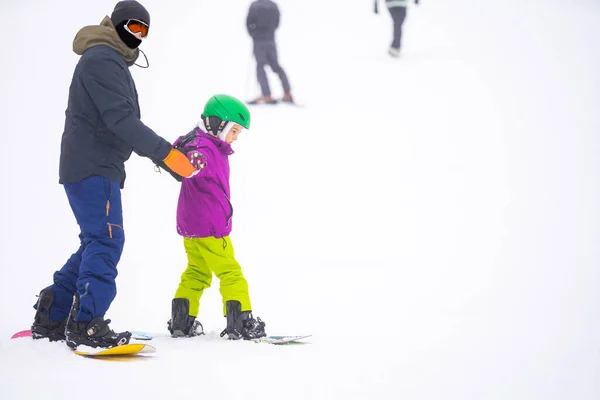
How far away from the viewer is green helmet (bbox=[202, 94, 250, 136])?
11.6 feet

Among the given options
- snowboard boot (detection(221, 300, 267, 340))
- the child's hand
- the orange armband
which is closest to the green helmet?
the child's hand

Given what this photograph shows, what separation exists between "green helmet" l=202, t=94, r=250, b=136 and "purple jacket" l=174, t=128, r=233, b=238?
7 centimetres

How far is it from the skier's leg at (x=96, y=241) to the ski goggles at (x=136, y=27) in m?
0.70

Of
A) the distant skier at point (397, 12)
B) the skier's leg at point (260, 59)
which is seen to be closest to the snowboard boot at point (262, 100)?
the skier's leg at point (260, 59)

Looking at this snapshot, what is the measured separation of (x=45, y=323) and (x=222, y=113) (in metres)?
1.32

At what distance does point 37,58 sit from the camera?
35.8 ft

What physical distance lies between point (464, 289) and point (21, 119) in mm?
6170

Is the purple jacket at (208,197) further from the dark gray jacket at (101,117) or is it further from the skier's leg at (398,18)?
the skier's leg at (398,18)

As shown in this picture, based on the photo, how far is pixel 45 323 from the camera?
3.26 m

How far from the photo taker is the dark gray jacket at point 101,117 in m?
3.01

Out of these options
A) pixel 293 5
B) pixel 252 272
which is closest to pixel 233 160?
pixel 252 272

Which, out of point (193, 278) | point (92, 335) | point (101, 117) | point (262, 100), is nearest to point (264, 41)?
point (262, 100)

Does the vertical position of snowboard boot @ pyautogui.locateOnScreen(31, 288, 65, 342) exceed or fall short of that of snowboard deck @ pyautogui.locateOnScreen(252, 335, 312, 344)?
it exceeds it

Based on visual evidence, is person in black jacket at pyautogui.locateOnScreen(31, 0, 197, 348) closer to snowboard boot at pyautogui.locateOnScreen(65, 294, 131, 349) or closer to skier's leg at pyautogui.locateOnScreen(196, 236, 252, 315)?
snowboard boot at pyautogui.locateOnScreen(65, 294, 131, 349)
